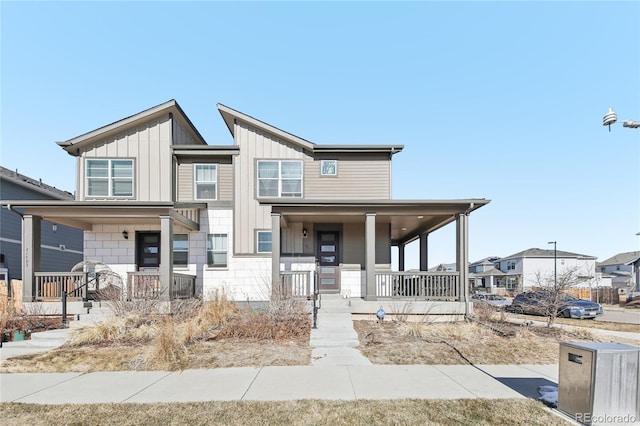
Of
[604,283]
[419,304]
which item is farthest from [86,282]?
[604,283]

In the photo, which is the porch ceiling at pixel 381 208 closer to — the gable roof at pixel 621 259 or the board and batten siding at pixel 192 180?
the board and batten siding at pixel 192 180

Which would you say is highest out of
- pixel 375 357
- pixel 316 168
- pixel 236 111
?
pixel 236 111

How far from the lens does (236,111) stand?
1428cm

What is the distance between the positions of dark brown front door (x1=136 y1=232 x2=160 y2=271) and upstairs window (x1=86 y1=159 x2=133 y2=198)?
5.62 ft

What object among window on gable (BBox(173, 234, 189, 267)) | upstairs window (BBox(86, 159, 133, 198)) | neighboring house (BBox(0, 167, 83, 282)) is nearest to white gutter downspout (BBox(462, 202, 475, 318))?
window on gable (BBox(173, 234, 189, 267))

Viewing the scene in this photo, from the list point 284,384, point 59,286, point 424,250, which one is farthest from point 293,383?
point 424,250

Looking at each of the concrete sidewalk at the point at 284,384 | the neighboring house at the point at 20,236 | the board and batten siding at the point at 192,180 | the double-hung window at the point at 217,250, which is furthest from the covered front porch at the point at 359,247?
the neighboring house at the point at 20,236

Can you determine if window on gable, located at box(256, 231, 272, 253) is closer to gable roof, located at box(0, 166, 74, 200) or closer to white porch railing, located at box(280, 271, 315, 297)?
white porch railing, located at box(280, 271, 315, 297)

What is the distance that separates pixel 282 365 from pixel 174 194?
9.43 m

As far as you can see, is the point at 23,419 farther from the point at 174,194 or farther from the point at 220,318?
the point at 174,194

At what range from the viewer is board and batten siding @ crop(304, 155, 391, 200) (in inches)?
572

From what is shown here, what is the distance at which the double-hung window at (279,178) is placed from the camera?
14.4m

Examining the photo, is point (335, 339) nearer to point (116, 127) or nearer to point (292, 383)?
point (292, 383)

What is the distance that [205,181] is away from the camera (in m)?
14.7
